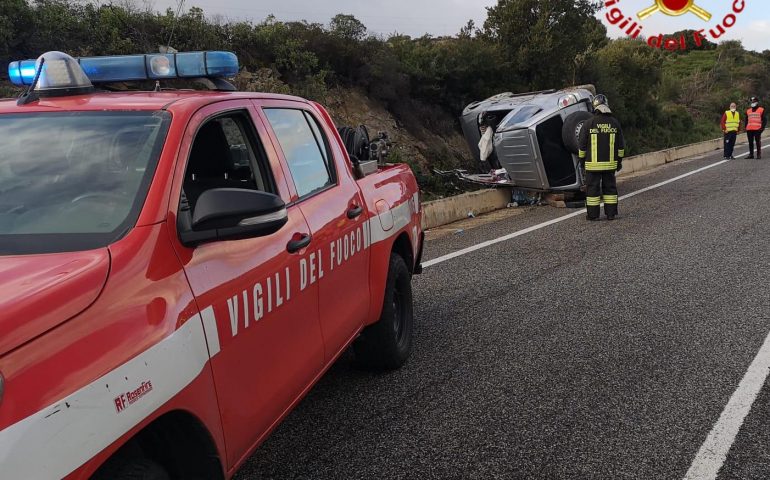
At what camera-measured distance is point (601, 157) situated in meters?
10.9

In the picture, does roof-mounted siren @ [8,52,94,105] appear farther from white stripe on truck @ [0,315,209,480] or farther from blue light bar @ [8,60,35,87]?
white stripe on truck @ [0,315,209,480]

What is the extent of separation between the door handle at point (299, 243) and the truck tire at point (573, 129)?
32.6ft

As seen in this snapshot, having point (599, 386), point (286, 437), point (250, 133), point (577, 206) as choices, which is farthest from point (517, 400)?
point (577, 206)

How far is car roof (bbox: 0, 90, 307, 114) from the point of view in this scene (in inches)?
104

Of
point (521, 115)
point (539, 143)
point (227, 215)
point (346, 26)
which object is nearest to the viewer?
point (227, 215)

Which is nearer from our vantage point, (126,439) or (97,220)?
(126,439)

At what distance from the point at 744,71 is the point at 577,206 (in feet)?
189

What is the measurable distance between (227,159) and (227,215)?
1152mm

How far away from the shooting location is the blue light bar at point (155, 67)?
3.15 metres

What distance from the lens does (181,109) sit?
2590 mm

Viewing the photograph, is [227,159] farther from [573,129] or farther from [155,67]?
[573,129]

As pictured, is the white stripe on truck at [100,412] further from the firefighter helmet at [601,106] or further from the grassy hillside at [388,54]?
the firefighter helmet at [601,106]

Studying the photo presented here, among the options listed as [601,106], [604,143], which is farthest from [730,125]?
[604,143]

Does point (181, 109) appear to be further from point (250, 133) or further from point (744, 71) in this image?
point (744, 71)
